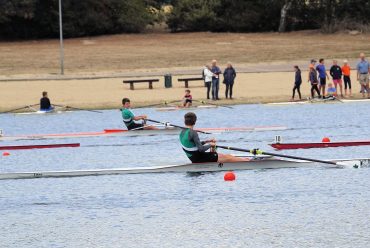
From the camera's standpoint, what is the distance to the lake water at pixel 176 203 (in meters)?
21.7

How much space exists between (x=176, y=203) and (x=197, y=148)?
6.50 feet

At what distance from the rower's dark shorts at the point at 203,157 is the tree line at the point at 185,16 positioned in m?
57.1

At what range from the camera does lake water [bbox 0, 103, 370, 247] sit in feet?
71.2

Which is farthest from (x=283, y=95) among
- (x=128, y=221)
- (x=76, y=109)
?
(x=128, y=221)

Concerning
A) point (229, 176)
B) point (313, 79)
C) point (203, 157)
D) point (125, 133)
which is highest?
point (313, 79)

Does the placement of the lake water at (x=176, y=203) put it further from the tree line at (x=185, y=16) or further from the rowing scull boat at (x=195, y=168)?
the tree line at (x=185, y=16)

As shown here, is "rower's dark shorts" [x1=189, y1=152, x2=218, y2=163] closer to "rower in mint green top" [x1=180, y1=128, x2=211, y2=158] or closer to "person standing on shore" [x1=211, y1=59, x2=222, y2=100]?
"rower in mint green top" [x1=180, y1=128, x2=211, y2=158]

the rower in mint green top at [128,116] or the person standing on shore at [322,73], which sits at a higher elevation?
the person standing on shore at [322,73]

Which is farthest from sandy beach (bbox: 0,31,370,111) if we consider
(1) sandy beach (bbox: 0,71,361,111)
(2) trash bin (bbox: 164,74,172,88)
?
(2) trash bin (bbox: 164,74,172,88)

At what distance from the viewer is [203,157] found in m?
27.1

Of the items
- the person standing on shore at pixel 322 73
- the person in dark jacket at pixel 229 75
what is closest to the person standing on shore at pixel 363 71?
the person standing on shore at pixel 322 73

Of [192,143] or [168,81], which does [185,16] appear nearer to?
[168,81]

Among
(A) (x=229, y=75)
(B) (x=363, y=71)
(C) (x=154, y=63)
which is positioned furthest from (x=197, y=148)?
(C) (x=154, y=63)

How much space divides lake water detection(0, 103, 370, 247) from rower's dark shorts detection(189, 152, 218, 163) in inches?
26.7
